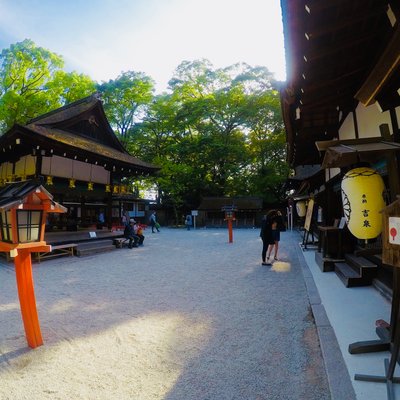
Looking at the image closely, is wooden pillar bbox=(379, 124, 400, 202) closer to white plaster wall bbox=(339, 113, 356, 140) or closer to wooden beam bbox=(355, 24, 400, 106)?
wooden beam bbox=(355, 24, 400, 106)

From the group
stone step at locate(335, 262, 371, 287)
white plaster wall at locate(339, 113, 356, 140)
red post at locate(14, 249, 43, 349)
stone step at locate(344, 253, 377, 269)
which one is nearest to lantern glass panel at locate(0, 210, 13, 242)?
red post at locate(14, 249, 43, 349)

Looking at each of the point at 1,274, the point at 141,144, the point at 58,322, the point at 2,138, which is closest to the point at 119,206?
the point at 141,144

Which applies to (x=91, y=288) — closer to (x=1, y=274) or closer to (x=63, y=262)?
(x=1, y=274)

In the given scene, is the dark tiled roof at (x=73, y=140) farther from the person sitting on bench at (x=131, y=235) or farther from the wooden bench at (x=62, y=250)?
the wooden bench at (x=62, y=250)

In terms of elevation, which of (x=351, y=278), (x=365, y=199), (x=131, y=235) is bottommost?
(x=351, y=278)

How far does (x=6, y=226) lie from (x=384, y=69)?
494cm

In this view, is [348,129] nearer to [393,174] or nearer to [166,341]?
[393,174]

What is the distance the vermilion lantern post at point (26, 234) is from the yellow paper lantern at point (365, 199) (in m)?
4.08

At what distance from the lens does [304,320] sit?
14.6 ft

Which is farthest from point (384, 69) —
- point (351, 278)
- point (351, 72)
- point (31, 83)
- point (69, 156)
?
point (31, 83)

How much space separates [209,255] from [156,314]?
21.5ft

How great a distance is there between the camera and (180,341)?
12.5ft

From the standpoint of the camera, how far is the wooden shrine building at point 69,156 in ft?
35.9

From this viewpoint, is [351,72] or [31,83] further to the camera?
[31,83]
